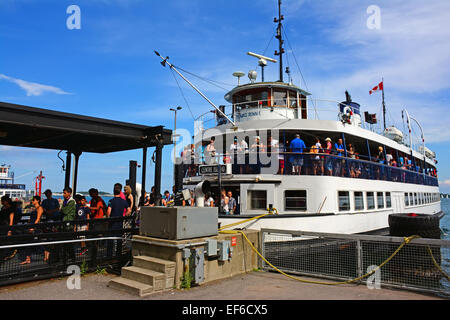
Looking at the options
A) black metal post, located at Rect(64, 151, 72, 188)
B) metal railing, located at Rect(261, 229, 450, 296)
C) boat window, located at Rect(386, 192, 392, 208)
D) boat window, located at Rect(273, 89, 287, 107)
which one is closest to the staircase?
metal railing, located at Rect(261, 229, 450, 296)

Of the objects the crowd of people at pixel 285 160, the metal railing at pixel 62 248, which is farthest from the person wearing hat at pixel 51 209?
the crowd of people at pixel 285 160

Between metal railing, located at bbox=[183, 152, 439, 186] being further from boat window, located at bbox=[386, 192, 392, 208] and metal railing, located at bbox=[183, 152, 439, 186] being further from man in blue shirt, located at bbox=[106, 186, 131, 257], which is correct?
man in blue shirt, located at bbox=[106, 186, 131, 257]

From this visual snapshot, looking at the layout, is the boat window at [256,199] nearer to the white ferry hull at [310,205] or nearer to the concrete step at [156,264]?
the white ferry hull at [310,205]

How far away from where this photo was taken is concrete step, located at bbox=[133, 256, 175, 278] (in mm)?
5511

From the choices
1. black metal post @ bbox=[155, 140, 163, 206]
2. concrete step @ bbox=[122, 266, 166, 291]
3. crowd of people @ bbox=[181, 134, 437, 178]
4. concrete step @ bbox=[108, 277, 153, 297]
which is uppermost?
crowd of people @ bbox=[181, 134, 437, 178]

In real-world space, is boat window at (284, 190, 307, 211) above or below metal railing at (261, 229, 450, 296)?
above

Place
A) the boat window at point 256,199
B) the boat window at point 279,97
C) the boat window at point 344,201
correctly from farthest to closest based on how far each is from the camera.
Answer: the boat window at point 279,97 → the boat window at point 344,201 → the boat window at point 256,199

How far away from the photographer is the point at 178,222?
5.74 metres

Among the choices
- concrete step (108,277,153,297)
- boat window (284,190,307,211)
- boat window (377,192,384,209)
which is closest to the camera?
concrete step (108,277,153,297)

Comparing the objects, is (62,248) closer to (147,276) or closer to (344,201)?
(147,276)

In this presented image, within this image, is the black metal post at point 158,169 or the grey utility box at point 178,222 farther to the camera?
the black metal post at point 158,169

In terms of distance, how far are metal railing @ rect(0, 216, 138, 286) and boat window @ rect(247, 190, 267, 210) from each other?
16.9 feet

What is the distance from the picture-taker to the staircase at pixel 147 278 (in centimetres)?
529
